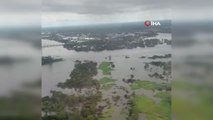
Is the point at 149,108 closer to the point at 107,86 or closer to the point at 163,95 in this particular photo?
the point at 163,95

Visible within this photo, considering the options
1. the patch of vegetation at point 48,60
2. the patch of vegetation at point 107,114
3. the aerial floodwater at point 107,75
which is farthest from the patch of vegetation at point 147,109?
the patch of vegetation at point 48,60

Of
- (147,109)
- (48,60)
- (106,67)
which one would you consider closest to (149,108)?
(147,109)

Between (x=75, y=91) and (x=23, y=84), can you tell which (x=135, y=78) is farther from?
(x=23, y=84)

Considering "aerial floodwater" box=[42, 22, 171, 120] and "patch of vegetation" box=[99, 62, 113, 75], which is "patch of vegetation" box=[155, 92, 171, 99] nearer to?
"aerial floodwater" box=[42, 22, 171, 120]

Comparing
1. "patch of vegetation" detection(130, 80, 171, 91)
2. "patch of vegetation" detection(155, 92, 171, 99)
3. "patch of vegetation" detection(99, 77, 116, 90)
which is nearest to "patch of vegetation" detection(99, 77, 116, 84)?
"patch of vegetation" detection(99, 77, 116, 90)

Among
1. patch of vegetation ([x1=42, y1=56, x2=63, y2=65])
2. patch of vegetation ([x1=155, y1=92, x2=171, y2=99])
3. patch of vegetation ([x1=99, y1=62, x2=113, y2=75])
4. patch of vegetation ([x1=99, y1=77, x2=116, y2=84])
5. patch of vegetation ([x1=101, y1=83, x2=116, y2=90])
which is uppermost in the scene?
patch of vegetation ([x1=42, y1=56, x2=63, y2=65])

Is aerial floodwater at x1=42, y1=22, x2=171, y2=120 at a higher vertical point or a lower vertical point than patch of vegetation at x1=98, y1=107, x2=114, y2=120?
higher

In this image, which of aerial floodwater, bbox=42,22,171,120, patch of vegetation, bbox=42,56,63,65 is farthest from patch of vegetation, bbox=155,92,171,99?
patch of vegetation, bbox=42,56,63,65

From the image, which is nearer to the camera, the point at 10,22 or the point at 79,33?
the point at 10,22

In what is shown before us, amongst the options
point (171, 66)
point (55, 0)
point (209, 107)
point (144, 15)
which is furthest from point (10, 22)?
point (209, 107)
